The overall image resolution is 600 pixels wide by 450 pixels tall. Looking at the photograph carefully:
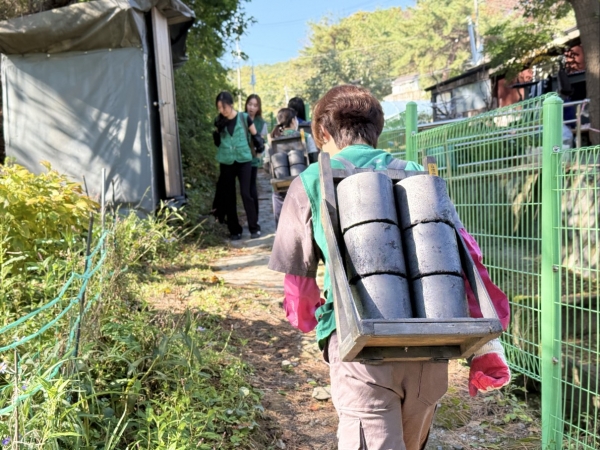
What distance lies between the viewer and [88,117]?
7.41 m

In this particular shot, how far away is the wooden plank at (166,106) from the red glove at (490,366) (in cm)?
623

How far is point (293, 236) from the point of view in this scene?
2.05 metres

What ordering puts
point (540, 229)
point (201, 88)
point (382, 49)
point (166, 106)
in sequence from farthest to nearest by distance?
point (382, 49), point (201, 88), point (166, 106), point (540, 229)

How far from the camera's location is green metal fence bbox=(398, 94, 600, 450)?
3289 mm

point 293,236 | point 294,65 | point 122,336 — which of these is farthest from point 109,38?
point 294,65

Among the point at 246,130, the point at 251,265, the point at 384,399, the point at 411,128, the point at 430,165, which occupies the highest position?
the point at 246,130

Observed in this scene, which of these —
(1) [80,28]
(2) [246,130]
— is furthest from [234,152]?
(1) [80,28]

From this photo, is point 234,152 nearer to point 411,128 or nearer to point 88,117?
point 88,117

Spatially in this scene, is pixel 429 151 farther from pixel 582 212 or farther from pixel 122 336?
pixel 122 336

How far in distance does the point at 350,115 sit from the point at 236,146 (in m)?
6.03

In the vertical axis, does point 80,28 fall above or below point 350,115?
above

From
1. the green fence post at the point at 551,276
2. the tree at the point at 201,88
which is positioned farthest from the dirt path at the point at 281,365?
the tree at the point at 201,88

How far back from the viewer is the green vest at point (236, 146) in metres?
7.96

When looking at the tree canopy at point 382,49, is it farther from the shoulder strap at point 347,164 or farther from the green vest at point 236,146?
the shoulder strap at point 347,164
